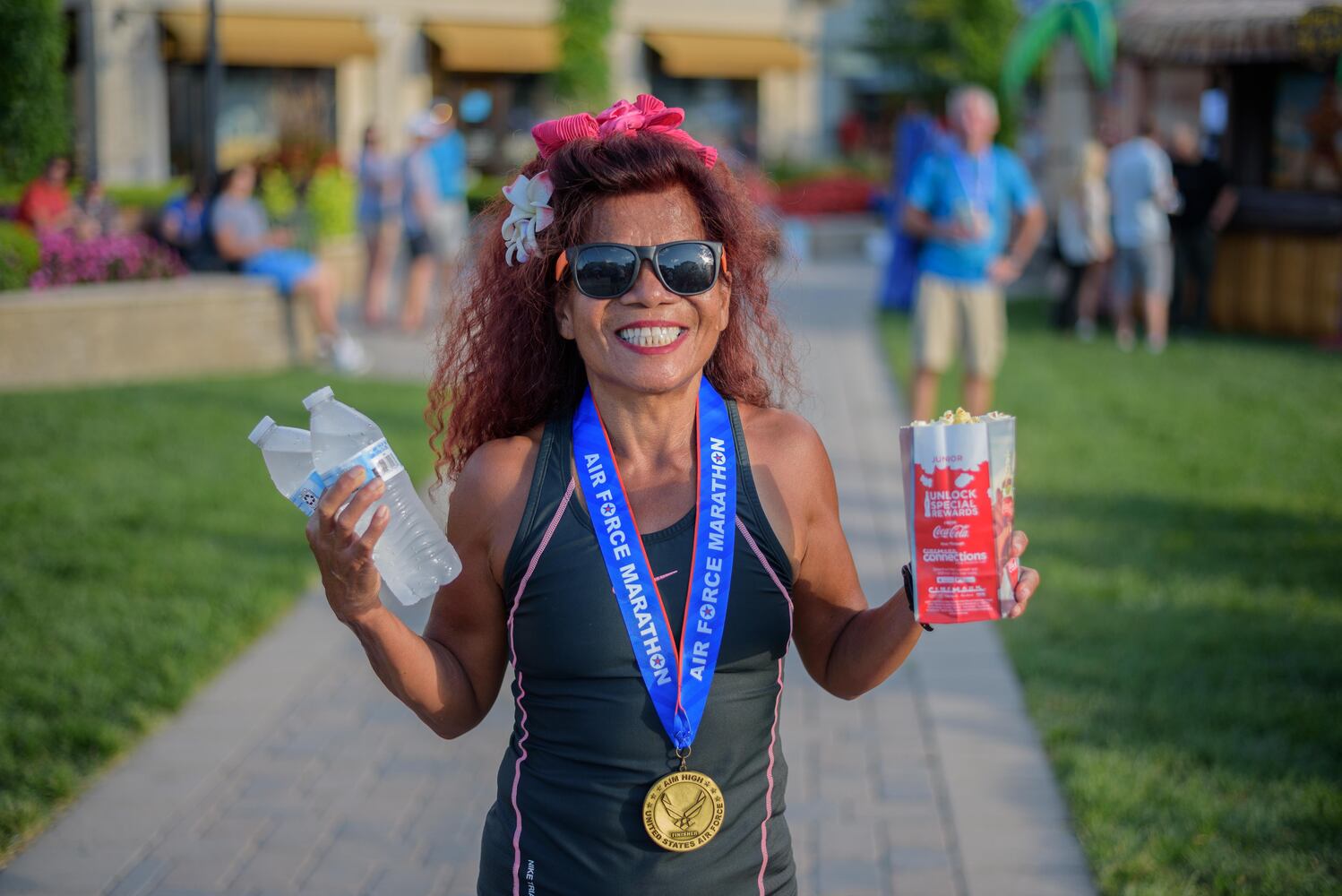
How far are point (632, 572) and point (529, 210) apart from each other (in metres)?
0.64

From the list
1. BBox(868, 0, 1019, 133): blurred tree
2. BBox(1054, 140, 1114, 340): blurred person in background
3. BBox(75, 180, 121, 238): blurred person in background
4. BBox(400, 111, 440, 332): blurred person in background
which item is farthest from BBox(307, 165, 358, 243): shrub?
BBox(868, 0, 1019, 133): blurred tree

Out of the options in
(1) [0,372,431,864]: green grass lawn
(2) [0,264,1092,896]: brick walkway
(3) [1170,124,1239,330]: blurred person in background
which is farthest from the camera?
(3) [1170,124,1239,330]: blurred person in background

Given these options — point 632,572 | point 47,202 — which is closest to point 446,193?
point 47,202

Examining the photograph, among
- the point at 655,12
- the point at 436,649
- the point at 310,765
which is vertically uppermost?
the point at 655,12

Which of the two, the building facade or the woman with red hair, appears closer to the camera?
the woman with red hair

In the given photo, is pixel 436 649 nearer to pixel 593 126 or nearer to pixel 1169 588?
pixel 593 126

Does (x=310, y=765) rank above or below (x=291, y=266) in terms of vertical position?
below

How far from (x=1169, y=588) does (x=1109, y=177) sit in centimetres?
861

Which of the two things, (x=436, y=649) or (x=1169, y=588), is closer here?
(x=436, y=649)

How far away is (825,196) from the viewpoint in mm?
28078

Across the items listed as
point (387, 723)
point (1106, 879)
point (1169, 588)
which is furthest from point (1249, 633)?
point (387, 723)

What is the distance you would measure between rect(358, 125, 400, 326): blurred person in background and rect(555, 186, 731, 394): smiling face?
13.5 metres

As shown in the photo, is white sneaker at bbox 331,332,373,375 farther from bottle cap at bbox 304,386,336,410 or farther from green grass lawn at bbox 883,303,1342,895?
bottle cap at bbox 304,386,336,410

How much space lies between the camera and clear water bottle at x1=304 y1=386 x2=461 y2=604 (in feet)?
7.05
